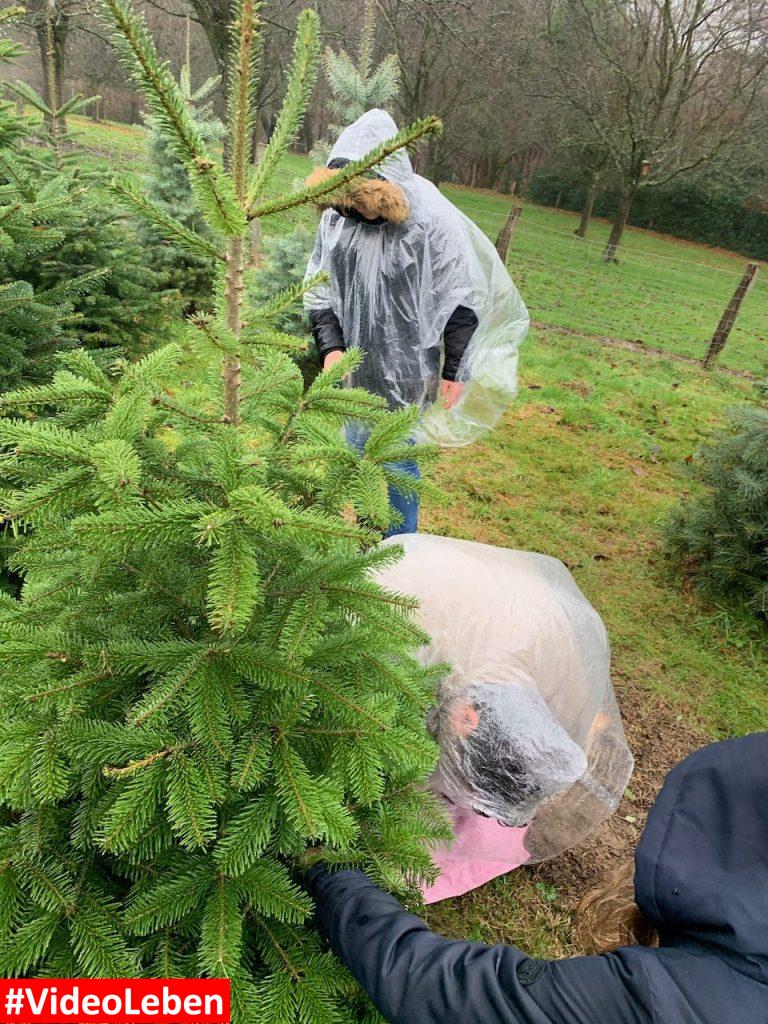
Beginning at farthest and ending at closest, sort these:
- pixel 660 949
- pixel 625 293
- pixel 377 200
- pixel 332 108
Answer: pixel 625 293 < pixel 332 108 < pixel 377 200 < pixel 660 949

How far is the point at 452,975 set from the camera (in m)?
1.17

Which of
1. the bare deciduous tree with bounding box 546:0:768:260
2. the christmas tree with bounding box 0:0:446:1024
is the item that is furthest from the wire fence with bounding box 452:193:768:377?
the christmas tree with bounding box 0:0:446:1024

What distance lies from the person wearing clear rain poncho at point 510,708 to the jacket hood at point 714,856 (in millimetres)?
593

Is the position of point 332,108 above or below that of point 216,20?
below

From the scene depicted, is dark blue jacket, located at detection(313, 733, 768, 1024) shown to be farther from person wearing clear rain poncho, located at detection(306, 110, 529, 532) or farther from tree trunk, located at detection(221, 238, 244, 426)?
person wearing clear rain poncho, located at detection(306, 110, 529, 532)

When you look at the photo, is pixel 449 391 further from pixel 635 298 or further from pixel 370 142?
pixel 635 298

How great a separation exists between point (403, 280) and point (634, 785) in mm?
2818

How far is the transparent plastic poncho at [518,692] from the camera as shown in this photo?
1.82 m

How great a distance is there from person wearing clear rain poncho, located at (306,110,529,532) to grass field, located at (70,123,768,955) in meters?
1.21

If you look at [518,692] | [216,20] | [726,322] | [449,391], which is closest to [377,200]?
[449,391]

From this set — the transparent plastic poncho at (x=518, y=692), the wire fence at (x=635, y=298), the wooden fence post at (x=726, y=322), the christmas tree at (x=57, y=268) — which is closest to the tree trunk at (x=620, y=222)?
the wire fence at (x=635, y=298)

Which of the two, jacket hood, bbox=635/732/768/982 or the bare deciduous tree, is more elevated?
the bare deciduous tree

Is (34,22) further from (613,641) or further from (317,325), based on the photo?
(613,641)

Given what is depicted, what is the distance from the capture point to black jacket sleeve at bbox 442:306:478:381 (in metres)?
3.21
